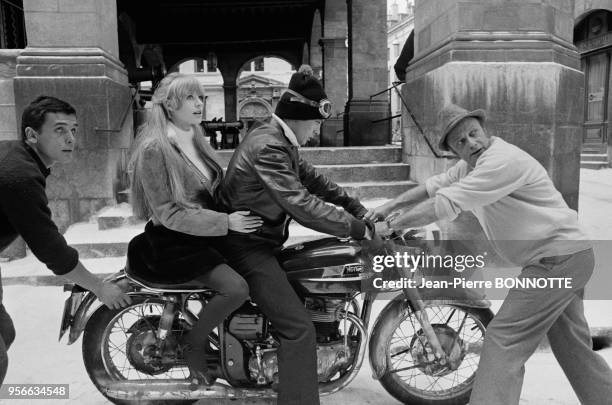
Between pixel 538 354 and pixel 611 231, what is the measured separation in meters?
4.01

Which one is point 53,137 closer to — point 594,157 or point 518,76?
point 518,76

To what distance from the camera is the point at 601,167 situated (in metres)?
16.0

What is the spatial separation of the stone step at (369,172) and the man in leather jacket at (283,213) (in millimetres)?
4833

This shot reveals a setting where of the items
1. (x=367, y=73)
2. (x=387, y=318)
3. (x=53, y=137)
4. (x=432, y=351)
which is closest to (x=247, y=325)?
(x=387, y=318)

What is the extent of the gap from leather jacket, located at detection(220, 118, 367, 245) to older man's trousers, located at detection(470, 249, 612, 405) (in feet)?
2.89

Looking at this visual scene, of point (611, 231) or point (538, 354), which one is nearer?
point (538, 354)

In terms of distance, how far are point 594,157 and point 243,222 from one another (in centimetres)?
1714

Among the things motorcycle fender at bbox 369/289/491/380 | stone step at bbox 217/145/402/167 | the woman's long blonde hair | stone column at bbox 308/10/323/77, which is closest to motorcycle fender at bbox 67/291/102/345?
the woman's long blonde hair

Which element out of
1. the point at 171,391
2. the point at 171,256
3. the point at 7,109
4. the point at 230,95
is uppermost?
the point at 230,95

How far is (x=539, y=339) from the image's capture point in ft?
8.95

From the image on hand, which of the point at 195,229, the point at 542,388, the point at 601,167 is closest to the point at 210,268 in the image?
the point at 195,229

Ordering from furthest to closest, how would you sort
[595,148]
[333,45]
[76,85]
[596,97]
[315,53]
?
[315,53], [596,97], [595,148], [333,45], [76,85]

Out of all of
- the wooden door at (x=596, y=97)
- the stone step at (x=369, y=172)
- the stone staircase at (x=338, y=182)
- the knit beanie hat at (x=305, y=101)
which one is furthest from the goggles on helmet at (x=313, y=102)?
the wooden door at (x=596, y=97)

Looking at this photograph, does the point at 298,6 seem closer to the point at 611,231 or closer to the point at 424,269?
the point at 611,231
